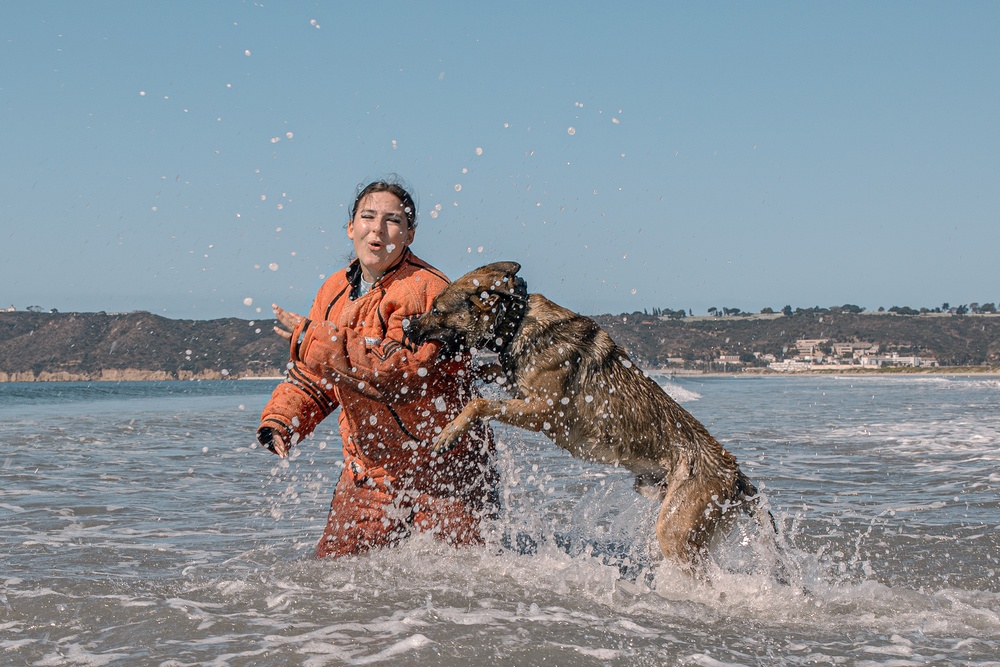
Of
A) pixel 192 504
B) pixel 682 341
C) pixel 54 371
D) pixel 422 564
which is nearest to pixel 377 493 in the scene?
pixel 422 564

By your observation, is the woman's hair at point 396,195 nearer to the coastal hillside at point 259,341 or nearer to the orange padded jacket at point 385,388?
the orange padded jacket at point 385,388

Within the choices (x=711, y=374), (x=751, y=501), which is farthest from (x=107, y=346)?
(x=751, y=501)

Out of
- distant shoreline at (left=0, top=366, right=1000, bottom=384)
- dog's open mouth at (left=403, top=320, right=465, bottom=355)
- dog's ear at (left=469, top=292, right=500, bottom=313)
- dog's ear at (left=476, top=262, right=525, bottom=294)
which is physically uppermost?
dog's ear at (left=476, top=262, right=525, bottom=294)

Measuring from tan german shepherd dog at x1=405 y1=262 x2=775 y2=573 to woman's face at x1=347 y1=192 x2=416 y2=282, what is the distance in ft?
1.31

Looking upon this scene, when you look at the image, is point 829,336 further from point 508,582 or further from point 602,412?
point 508,582

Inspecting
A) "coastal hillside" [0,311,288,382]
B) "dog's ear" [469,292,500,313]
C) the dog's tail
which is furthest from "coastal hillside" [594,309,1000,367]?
"dog's ear" [469,292,500,313]

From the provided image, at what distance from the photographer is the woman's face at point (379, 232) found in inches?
202

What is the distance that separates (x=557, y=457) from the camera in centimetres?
1198

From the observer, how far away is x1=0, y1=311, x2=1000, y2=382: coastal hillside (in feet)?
221

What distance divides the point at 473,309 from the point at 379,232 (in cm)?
71

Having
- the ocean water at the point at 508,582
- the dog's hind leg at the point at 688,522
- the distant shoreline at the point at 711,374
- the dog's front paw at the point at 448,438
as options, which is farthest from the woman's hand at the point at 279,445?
the distant shoreline at the point at 711,374

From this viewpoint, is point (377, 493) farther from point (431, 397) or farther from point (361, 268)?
point (361, 268)

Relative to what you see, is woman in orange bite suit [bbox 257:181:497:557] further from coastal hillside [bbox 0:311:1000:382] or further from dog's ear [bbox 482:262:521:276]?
coastal hillside [bbox 0:311:1000:382]

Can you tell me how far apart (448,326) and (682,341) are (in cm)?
10078
